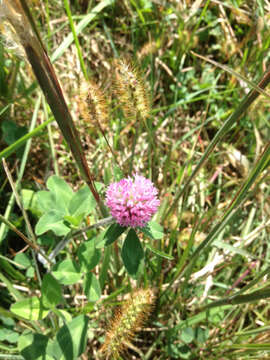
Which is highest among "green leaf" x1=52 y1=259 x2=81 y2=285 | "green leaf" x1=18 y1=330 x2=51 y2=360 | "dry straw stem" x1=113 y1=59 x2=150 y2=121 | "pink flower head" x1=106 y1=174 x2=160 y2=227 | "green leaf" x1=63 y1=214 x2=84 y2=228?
"dry straw stem" x1=113 y1=59 x2=150 y2=121

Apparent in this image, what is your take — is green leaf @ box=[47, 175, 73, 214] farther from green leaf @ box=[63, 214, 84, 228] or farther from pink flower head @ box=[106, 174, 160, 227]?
pink flower head @ box=[106, 174, 160, 227]

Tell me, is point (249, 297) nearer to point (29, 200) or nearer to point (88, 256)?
point (88, 256)

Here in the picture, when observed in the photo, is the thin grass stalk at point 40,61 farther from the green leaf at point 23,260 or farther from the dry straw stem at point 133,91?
the green leaf at point 23,260

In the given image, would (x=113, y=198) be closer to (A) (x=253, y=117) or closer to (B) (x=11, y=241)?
(B) (x=11, y=241)

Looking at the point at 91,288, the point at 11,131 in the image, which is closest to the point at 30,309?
the point at 91,288

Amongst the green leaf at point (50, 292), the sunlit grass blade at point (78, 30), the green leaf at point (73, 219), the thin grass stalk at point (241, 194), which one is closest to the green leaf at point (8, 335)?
the green leaf at point (50, 292)

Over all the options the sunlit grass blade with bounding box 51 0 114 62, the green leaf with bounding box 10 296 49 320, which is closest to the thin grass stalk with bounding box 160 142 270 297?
the green leaf with bounding box 10 296 49 320

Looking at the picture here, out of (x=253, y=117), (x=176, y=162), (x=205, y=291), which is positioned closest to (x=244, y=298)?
(x=205, y=291)
